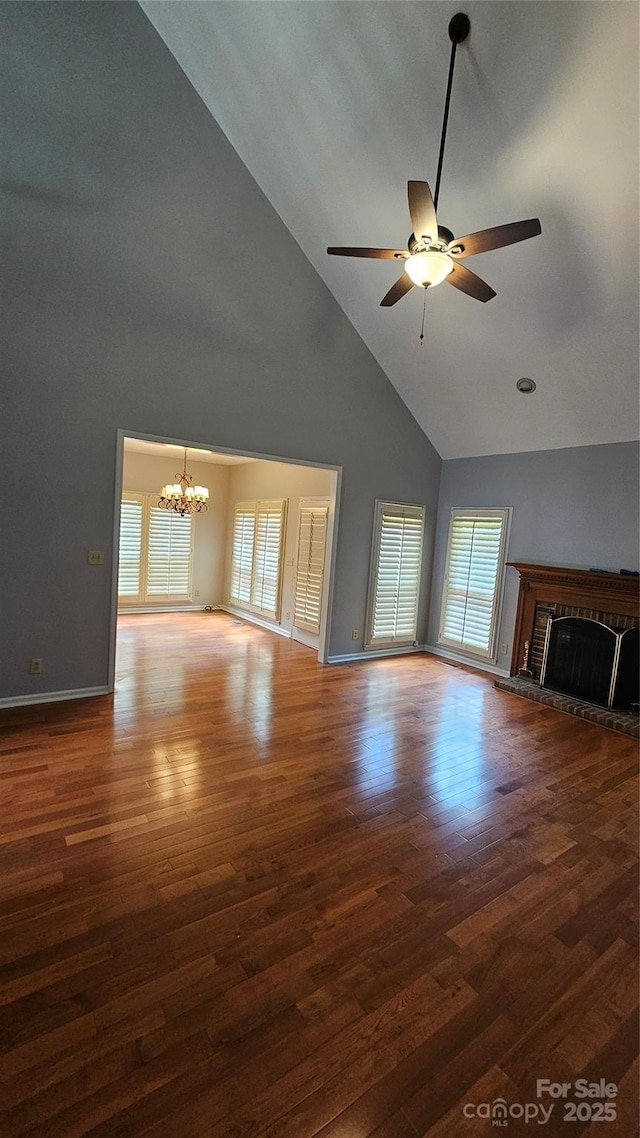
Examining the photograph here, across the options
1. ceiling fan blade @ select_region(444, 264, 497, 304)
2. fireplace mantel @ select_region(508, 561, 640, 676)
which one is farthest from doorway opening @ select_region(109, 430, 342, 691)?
ceiling fan blade @ select_region(444, 264, 497, 304)

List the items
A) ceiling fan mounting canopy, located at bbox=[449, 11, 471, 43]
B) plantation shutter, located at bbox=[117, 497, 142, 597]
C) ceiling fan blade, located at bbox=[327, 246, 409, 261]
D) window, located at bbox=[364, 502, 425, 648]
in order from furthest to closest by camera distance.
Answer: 1. plantation shutter, located at bbox=[117, 497, 142, 597]
2. window, located at bbox=[364, 502, 425, 648]
3. ceiling fan blade, located at bbox=[327, 246, 409, 261]
4. ceiling fan mounting canopy, located at bbox=[449, 11, 471, 43]

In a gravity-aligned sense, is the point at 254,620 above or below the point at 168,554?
below

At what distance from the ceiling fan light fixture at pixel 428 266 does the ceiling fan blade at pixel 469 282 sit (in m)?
0.20

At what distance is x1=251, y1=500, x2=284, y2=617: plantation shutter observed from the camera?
727cm

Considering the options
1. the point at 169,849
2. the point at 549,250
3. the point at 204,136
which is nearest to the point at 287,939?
the point at 169,849

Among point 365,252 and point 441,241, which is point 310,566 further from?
point 441,241

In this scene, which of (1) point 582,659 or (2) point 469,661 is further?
(2) point 469,661

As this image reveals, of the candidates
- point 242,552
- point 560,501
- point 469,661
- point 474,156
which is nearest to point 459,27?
point 474,156

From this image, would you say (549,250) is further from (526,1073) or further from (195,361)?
(526,1073)

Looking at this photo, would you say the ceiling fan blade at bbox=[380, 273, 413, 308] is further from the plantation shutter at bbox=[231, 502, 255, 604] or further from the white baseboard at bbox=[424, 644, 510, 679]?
the plantation shutter at bbox=[231, 502, 255, 604]

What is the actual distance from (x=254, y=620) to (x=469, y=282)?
19.8 ft

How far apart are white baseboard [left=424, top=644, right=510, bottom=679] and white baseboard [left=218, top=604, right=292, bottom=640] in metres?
2.10

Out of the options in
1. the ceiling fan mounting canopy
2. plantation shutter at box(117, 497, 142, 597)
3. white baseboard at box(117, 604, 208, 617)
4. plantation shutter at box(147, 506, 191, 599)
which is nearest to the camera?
the ceiling fan mounting canopy

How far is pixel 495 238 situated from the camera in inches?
96.2
